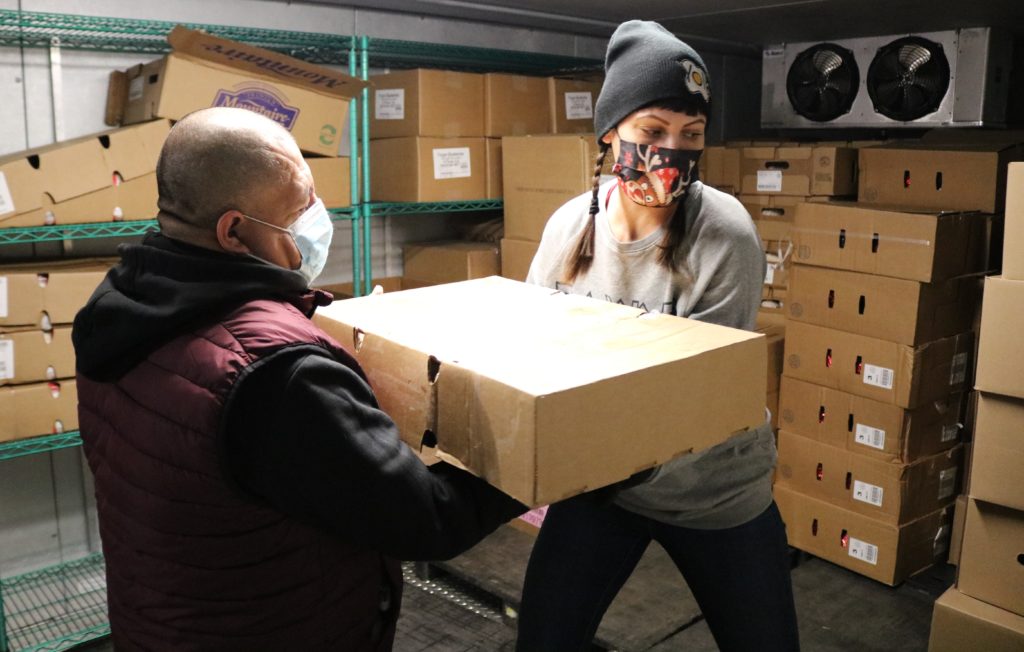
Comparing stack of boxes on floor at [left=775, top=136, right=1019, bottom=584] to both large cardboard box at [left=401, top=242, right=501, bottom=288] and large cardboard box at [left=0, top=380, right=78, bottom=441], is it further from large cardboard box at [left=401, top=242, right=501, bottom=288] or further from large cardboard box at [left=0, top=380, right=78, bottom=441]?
large cardboard box at [left=0, top=380, right=78, bottom=441]

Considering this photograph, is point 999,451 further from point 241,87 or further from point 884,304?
point 241,87

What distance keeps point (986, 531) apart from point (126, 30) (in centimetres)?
255

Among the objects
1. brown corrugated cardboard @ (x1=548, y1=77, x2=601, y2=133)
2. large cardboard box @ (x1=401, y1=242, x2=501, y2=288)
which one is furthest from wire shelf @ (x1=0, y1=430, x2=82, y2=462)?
brown corrugated cardboard @ (x1=548, y1=77, x2=601, y2=133)

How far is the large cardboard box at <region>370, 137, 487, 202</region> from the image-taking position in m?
3.00

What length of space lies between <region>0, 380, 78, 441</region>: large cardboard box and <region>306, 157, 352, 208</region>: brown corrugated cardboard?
915mm

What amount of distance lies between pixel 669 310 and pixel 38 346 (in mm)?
1717

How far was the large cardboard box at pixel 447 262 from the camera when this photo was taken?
3.18 meters

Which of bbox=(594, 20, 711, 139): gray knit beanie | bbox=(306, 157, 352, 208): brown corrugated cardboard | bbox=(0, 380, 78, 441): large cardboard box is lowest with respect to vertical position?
bbox=(0, 380, 78, 441): large cardboard box

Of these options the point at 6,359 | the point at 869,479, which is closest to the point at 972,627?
the point at 869,479

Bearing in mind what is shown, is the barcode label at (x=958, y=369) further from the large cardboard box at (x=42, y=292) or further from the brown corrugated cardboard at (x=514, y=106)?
the large cardboard box at (x=42, y=292)

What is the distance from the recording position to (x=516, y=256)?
3.18 meters

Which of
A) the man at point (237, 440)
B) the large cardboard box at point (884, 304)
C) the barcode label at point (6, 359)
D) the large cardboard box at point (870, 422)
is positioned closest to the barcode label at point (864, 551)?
the large cardboard box at point (870, 422)

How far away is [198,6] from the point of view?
9.03 ft

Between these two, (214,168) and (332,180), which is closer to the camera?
(214,168)
